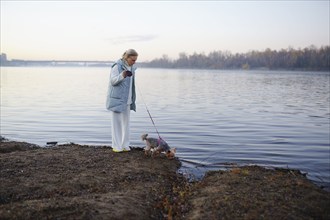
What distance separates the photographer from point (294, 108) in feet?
84.2

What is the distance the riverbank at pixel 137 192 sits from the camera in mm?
5598

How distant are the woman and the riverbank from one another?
2.81 feet

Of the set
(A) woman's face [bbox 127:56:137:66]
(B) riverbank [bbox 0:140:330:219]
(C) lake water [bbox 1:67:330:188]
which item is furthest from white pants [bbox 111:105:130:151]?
(C) lake water [bbox 1:67:330:188]

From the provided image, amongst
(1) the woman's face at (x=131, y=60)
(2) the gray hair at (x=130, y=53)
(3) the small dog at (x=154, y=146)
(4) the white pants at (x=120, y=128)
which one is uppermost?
(2) the gray hair at (x=130, y=53)

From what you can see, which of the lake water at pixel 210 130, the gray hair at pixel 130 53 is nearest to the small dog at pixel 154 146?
the lake water at pixel 210 130

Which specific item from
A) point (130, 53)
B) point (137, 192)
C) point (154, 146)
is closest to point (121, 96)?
point (130, 53)

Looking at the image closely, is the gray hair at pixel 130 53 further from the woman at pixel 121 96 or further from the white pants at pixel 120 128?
the white pants at pixel 120 128

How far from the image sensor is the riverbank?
5.60 metres

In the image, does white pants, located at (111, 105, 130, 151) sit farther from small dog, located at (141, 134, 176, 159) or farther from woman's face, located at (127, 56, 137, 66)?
woman's face, located at (127, 56, 137, 66)

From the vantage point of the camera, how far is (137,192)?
6.64m

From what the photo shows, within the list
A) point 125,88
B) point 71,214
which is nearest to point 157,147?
point 125,88

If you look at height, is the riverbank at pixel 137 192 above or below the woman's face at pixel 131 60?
below

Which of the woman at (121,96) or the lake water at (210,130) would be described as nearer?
the woman at (121,96)

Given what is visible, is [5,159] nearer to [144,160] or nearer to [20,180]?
[20,180]
